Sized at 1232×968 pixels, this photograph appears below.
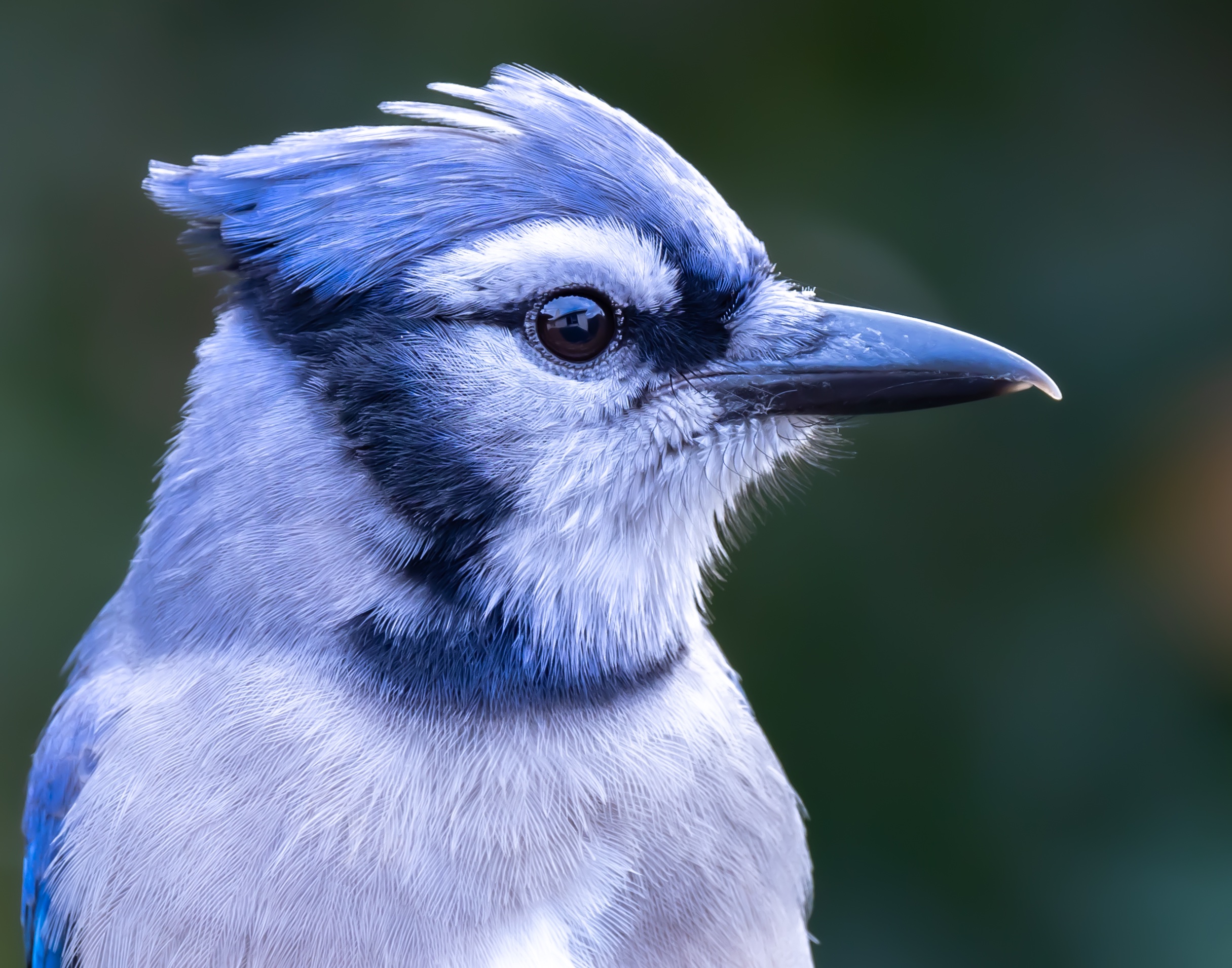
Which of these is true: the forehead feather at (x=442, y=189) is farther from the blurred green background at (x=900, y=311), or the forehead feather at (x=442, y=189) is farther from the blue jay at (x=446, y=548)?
the blurred green background at (x=900, y=311)

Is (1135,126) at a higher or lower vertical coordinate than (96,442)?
higher

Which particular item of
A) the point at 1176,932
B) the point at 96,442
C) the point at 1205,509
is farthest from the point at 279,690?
the point at 1205,509

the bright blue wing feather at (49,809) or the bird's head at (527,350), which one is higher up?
the bird's head at (527,350)

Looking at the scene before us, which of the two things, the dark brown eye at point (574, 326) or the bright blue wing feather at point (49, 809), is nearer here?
the dark brown eye at point (574, 326)

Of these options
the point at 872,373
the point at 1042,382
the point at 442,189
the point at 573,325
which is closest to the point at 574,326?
the point at 573,325

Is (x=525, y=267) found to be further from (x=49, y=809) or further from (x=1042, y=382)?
(x=49, y=809)

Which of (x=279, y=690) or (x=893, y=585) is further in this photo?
(x=893, y=585)

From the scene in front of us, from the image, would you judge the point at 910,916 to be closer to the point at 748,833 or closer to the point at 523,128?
the point at 748,833

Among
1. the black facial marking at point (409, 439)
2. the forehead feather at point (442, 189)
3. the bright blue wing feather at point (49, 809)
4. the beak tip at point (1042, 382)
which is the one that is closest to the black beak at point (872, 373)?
the beak tip at point (1042, 382)
